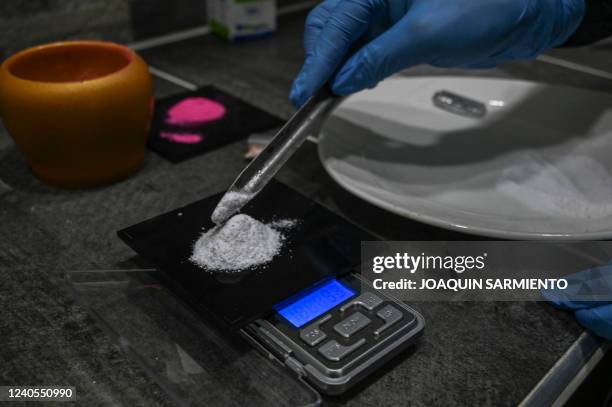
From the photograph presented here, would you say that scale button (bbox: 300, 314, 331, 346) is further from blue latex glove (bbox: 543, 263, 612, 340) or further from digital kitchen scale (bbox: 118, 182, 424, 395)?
blue latex glove (bbox: 543, 263, 612, 340)

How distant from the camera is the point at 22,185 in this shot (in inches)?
25.5

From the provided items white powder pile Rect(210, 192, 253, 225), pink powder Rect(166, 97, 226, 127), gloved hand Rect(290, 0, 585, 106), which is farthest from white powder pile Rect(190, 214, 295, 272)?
pink powder Rect(166, 97, 226, 127)

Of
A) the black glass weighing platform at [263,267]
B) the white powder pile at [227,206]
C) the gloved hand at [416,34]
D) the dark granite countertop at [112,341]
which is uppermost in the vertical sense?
the gloved hand at [416,34]

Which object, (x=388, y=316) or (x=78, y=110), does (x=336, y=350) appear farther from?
(x=78, y=110)

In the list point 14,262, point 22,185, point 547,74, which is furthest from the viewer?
point 547,74

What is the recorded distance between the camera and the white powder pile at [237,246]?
0.49 metres

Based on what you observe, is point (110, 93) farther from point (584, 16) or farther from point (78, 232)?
point (584, 16)

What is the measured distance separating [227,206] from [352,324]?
0.15m

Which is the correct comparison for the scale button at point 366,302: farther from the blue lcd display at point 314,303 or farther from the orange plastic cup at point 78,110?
the orange plastic cup at point 78,110

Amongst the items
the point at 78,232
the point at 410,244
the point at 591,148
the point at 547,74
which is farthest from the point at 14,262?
the point at 547,74

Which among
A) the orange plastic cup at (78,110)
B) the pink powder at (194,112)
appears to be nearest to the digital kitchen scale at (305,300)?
the orange plastic cup at (78,110)

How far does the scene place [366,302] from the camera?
1.56 ft

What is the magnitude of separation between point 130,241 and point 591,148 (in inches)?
20.5

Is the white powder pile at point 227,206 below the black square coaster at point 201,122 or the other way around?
the other way around
